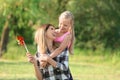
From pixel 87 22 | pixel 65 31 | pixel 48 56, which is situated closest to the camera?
pixel 48 56

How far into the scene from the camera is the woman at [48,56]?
21.7 ft

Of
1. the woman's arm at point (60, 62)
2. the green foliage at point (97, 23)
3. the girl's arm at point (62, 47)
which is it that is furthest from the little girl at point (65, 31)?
the green foliage at point (97, 23)

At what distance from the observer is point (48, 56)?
6582 millimetres

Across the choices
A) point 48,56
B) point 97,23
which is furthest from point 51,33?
point 97,23

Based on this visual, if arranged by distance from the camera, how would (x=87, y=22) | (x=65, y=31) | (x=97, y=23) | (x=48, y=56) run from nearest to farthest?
(x=48, y=56)
(x=65, y=31)
(x=97, y=23)
(x=87, y=22)

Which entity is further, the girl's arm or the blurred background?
the blurred background

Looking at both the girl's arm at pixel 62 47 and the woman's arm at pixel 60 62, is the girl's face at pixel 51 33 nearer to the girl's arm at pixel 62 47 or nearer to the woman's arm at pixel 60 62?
the girl's arm at pixel 62 47

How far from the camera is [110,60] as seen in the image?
26781 mm

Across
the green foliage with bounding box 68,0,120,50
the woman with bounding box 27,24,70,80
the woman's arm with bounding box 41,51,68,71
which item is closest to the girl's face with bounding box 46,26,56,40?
the woman with bounding box 27,24,70,80

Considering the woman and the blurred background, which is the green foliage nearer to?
the blurred background

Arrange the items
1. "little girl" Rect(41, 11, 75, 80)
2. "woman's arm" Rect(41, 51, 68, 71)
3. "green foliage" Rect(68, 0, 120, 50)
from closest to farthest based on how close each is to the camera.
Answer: "woman's arm" Rect(41, 51, 68, 71)
"little girl" Rect(41, 11, 75, 80)
"green foliage" Rect(68, 0, 120, 50)

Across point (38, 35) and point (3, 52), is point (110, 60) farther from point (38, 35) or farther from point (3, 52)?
point (38, 35)

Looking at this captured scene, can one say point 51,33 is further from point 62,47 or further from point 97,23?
point 97,23

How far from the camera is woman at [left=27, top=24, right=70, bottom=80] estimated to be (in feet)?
21.7
